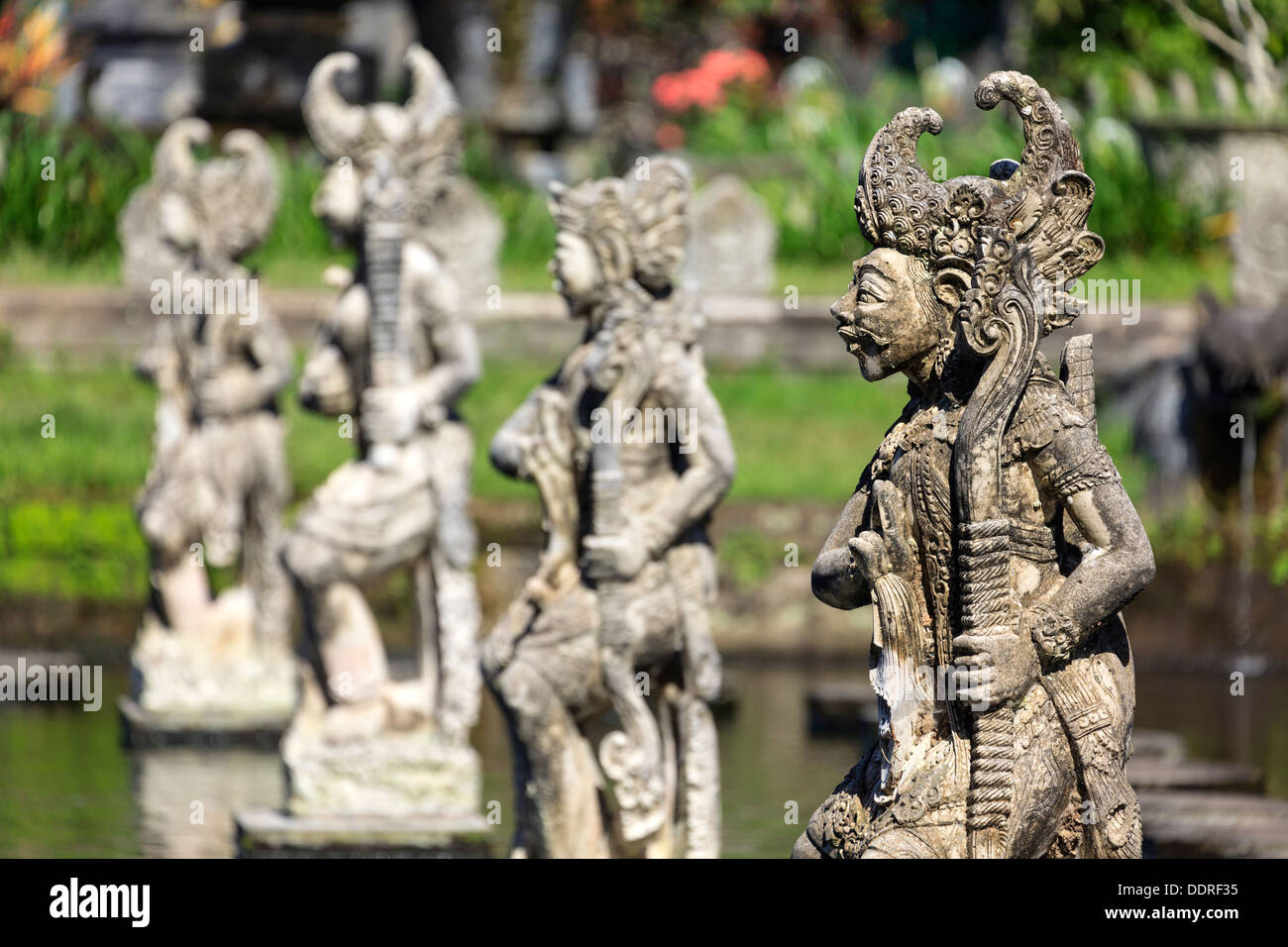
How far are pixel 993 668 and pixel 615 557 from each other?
8.74ft

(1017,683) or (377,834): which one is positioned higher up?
(1017,683)

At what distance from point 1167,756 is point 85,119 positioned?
1307cm

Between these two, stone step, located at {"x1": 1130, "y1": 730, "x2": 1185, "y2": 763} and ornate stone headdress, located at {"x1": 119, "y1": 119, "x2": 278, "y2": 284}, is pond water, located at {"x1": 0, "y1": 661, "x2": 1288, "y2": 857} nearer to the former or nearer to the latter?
stone step, located at {"x1": 1130, "y1": 730, "x2": 1185, "y2": 763}

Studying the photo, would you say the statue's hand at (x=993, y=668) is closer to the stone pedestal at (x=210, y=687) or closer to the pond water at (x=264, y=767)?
the pond water at (x=264, y=767)

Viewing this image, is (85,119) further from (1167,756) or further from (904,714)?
(904,714)

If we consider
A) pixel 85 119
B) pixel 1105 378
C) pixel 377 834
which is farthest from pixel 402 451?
pixel 85 119

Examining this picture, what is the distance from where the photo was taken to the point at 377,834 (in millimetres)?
9461

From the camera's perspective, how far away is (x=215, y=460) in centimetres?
1206

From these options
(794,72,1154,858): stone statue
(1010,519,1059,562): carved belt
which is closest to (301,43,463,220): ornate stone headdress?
(794,72,1154,858): stone statue

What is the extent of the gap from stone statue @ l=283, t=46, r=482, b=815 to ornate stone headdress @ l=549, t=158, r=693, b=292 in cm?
186

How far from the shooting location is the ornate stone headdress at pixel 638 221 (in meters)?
7.95

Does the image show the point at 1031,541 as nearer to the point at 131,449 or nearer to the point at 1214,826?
the point at 1214,826

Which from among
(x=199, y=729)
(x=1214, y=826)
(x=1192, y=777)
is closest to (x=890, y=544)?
(x=1214, y=826)

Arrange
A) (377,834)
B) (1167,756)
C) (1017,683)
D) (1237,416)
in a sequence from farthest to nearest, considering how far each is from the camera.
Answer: (1237,416)
(1167,756)
(377,834)
(1017,683)
